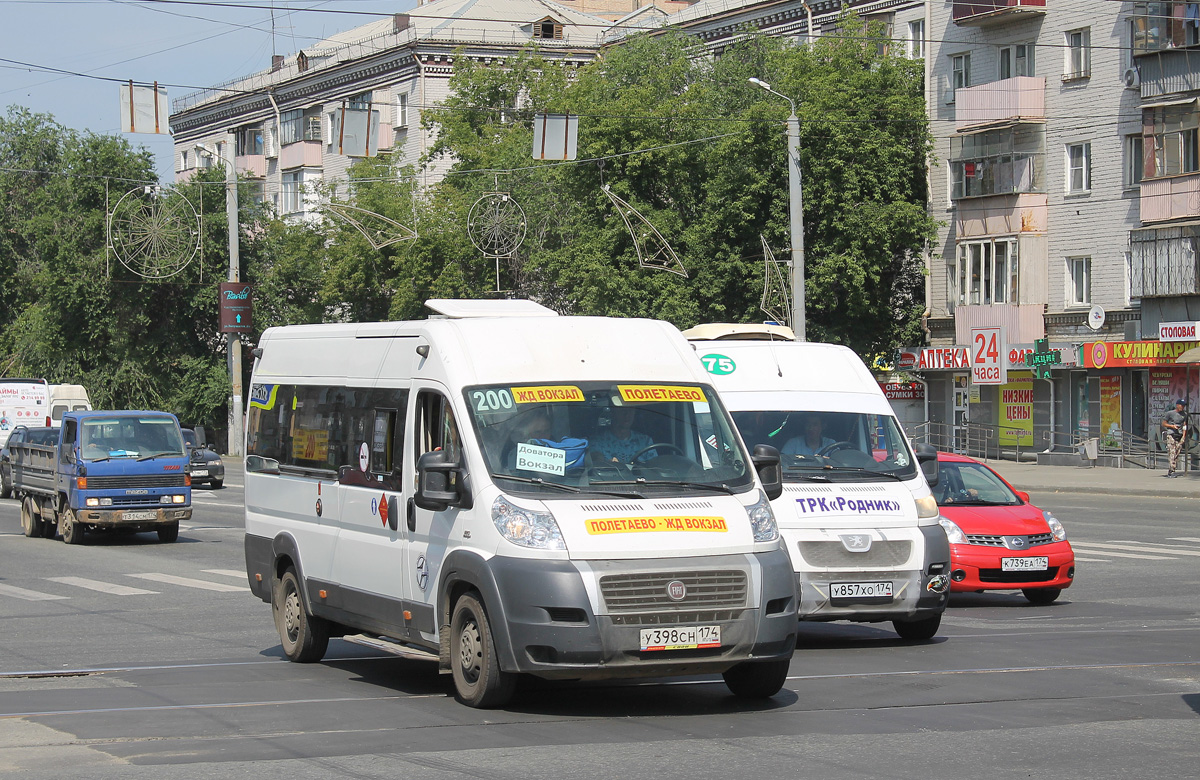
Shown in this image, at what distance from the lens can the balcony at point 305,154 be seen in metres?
75.4

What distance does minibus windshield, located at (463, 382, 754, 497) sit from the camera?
29.3ft

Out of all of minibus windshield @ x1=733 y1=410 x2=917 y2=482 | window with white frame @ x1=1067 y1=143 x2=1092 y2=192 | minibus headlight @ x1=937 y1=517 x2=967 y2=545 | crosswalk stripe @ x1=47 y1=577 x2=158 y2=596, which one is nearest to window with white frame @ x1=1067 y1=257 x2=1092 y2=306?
window with white frame @ x1=1067 y1=143 x2=1092 y2=192

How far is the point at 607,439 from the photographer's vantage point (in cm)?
914

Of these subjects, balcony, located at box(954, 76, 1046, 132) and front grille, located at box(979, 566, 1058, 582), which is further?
balcony, located at box(954, 76, 1046, 132)

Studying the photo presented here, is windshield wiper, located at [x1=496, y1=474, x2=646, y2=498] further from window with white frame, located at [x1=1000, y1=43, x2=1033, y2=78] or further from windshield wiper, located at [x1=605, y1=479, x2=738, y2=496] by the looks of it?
window with white frame, located at [x1=1000, y1=43, x2=1033, y2=78]

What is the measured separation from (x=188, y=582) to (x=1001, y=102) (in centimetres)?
3463

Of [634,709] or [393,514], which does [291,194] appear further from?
[634,709]

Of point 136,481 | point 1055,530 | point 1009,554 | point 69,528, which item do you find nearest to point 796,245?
point 136,481

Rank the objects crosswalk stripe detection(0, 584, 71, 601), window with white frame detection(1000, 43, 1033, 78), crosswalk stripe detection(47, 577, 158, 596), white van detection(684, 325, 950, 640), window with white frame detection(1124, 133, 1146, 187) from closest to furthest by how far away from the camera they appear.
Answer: white van detection(684, 325, 950, 640)
crosswalk stripe detection(0, 584, 71, 601)
crosswalk stripe detection(47, 577, 158, 596)
window with white frame detection(1124, 133, 1146, 187)
window with white frame detection(1000, 43, 1033, 78)

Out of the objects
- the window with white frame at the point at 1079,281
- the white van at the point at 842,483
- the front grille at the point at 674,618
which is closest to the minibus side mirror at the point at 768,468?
the front grille at the point at 674,618

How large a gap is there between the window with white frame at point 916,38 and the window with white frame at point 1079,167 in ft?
21.9

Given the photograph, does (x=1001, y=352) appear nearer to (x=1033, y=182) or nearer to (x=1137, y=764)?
(x=1033, y=182)

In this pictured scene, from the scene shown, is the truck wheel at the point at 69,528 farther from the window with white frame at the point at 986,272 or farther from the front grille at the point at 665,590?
the window with white frame at the point at 986,272

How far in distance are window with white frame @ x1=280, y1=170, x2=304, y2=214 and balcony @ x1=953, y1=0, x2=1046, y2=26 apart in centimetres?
3823
